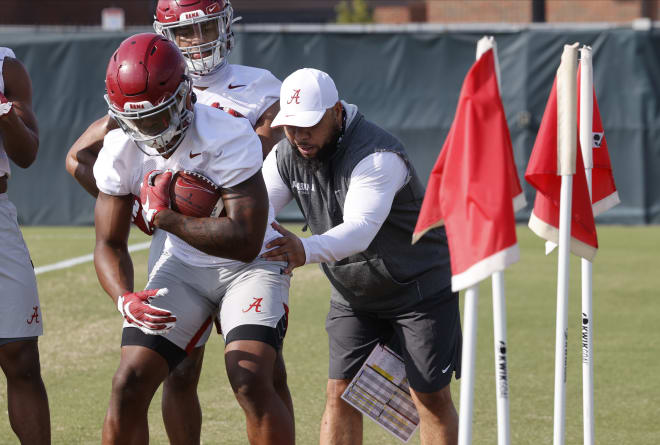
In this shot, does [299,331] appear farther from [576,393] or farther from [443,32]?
[443,32]

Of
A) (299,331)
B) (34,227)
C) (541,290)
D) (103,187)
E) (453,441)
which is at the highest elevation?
Result: (103,187)

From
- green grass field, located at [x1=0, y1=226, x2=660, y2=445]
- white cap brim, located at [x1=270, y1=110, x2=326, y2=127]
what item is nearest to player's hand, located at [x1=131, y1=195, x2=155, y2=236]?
white cap brim, located at [x1=270, y1=110, x2=326, y2=127]

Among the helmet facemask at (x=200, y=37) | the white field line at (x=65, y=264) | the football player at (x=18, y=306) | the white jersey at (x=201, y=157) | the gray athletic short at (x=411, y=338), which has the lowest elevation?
the white field line at (x=65, y=264)

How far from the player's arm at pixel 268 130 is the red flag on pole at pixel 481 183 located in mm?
1921

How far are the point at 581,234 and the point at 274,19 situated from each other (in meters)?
32.3

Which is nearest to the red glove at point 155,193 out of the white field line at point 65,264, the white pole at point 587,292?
the white pole at point 587,292

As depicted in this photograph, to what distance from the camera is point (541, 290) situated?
1014 cm

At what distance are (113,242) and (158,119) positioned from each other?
24.5 inches

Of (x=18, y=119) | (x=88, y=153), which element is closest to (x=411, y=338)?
(x=88, y=153)

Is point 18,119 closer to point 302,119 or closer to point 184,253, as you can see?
point 184,253

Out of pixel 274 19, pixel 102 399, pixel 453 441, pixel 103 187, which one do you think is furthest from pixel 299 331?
pixel 274 19

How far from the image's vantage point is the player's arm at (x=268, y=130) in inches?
209

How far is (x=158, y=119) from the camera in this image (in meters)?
4.22

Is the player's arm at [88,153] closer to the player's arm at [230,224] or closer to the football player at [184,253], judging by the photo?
the football player at [184,253]
